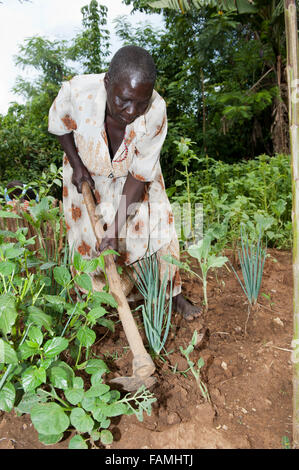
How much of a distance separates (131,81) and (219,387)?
117cm

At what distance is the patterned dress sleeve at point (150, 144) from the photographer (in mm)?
1558

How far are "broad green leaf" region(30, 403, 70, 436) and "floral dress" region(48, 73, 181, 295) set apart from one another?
34.1 inches

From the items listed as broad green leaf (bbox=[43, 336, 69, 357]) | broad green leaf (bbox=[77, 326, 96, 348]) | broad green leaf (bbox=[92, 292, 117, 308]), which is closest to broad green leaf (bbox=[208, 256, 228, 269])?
broad green leaf (bbox=[92, 292, 117, 308])

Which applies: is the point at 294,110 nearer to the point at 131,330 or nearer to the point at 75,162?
the point at 131,330

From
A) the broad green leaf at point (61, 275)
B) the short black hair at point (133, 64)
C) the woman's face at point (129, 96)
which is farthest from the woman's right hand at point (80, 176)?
the broad green leaf at point (61, 275)

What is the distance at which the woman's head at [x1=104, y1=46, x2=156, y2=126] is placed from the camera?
4.20ft

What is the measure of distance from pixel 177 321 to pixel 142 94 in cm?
108

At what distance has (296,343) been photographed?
0.91 meters

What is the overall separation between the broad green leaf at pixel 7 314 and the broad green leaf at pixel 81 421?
0.96 ft

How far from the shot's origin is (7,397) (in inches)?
37.9

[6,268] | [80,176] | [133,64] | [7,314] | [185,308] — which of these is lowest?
[185,308]

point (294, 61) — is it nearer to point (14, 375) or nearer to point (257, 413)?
point (257, 413)

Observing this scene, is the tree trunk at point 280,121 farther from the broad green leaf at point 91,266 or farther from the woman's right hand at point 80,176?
the broad green leaf at point 91,266

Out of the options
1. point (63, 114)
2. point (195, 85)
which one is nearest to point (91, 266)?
point (63, 114)
